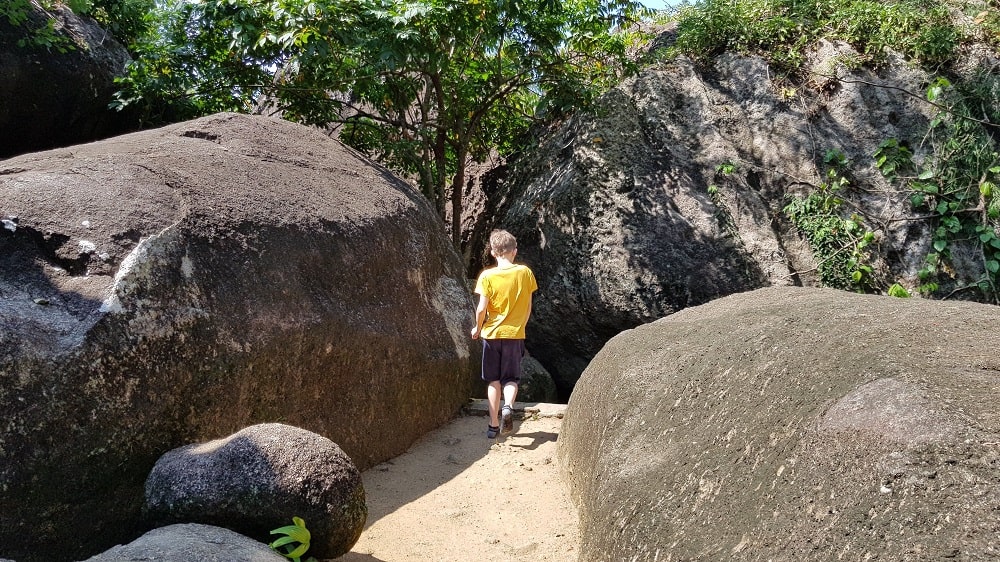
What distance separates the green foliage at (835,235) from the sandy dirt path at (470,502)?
307 cm

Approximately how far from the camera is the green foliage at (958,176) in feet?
22.2

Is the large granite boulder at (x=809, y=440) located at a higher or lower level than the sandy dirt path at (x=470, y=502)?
higher

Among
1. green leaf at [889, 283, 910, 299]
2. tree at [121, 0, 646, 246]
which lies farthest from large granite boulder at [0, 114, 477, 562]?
green leaf at [889, 283, 910, 299]

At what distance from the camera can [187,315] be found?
11.6 feet

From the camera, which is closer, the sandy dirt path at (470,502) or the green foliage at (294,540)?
the green foliage at (294,540)

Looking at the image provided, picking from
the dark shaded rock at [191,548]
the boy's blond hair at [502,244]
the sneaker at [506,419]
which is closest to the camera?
the dark shaded rock at [191,548]

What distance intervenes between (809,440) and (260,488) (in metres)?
2.02

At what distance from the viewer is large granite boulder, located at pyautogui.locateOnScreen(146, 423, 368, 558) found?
3.18 meters

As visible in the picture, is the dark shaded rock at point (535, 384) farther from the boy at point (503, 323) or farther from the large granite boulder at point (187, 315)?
the large granite boulder at point (187, 315)

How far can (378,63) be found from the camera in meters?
6.61

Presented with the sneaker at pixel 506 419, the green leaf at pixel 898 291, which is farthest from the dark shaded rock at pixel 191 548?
the green leaf at pixel 898 291

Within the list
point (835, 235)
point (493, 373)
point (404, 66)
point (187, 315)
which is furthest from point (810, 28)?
point (187, 315)

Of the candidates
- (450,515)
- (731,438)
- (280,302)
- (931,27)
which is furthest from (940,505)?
(931,27)

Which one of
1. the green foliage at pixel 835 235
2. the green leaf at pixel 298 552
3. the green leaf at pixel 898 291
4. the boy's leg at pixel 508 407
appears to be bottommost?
the green leaf at pixel 298 552
